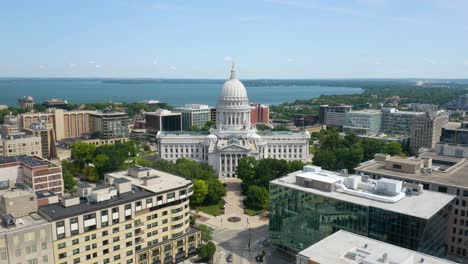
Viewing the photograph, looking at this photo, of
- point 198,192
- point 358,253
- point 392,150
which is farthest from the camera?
point 392,150

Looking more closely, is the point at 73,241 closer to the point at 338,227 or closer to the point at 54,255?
the point at 54,255

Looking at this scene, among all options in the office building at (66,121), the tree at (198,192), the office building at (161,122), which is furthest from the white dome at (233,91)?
the office building at (66,121)

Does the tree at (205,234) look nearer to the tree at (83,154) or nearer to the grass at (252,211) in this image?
the grass at (252,211)

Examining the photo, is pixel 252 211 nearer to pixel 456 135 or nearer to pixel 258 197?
pixel 258 197

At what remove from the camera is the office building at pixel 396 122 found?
17325 centimetres

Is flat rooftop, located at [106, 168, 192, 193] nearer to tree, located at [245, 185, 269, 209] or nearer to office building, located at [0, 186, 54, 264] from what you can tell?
office building, located at [0, 186, 54, 264]

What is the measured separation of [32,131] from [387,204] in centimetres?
11071

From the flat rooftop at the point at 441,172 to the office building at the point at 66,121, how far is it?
13476cm

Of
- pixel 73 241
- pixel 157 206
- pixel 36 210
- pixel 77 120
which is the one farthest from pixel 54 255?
pixel 77 120

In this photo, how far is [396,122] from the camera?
17800cm

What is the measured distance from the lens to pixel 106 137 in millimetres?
154250

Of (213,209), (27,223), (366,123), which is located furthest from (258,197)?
(366,123)

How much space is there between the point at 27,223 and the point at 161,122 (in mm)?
123661

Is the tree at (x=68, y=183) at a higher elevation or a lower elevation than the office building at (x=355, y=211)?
lower
